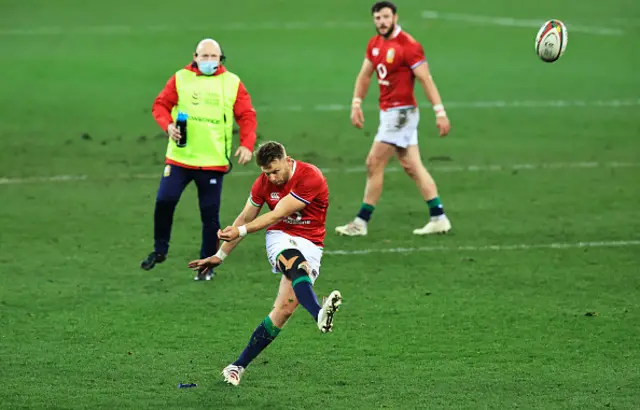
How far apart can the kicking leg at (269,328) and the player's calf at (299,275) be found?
129 mm

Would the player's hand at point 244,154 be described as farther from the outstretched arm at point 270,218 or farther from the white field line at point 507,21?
the white field line at point 507,21

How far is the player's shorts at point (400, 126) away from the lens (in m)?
14.9

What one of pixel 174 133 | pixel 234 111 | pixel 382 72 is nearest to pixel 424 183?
pixel 382 72

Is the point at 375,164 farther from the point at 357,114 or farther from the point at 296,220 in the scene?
the point at 296,220

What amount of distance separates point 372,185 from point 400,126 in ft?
2.58

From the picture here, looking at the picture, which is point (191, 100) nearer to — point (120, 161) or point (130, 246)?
point (130, 246)

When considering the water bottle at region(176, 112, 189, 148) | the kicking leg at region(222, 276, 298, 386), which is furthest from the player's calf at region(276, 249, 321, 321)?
the water bottle at region(176, 112, 189, 148)

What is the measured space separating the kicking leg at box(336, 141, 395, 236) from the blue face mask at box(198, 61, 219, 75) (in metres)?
2.87

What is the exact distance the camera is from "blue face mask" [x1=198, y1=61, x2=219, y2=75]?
42.1ft

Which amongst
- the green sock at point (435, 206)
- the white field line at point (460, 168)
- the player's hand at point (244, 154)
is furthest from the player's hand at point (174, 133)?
the white field line at point (460, 168)

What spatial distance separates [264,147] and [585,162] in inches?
406

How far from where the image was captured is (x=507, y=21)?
112 ft

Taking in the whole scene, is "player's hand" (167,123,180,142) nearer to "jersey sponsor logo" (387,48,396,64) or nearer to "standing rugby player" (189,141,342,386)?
"standing rugby player" (189,141,342,386)

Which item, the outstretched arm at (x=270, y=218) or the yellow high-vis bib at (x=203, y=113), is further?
the yellow high-vis bib at (x=203, y=113)
